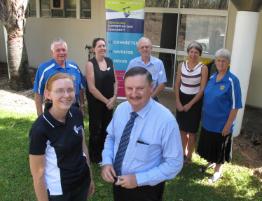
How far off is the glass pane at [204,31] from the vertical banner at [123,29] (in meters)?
1.81

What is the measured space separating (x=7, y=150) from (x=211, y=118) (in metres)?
3.44

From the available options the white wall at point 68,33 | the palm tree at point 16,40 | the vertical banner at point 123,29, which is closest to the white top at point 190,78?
the vertical banner at point 123,29

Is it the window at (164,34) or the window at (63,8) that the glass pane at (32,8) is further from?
the window at (164,34)

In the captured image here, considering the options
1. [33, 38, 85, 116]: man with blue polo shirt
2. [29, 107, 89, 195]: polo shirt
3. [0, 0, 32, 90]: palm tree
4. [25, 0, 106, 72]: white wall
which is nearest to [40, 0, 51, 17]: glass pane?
[25, 0, 106, 72]: white wall

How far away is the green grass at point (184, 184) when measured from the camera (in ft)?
14.3

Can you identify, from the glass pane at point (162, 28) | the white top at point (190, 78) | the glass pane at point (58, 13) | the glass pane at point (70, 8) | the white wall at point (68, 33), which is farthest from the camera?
the glass pane at point (58, 13)

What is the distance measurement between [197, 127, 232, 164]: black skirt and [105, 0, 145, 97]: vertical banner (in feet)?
10.7

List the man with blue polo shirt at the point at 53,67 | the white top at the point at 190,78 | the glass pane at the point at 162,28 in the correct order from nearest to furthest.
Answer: the man with blue polo shirt at the point at 53,67 < the white top at the point at 190,78 < the glass pane at the point at 162,28

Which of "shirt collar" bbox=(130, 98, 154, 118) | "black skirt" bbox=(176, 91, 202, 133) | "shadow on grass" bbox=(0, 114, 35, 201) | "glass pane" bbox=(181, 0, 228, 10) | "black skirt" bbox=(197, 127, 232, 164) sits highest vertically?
"glass pane" bbox=(181, 0, 228, 10)

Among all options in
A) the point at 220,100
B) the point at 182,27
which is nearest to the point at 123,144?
the point at 220,100

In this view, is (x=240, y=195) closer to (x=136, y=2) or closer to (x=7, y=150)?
(x=7, y=150)

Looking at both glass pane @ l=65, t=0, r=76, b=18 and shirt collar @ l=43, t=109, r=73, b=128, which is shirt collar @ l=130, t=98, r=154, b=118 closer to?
shirt collar @ l=43, t=109, r=73, b=128

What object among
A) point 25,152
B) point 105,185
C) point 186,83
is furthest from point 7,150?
point 186,83

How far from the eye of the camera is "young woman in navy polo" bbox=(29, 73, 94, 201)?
2.41 m
